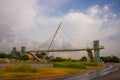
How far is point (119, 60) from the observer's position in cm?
16138

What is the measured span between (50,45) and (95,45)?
39.6 meters

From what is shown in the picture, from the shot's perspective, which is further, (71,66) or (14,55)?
(14,55)

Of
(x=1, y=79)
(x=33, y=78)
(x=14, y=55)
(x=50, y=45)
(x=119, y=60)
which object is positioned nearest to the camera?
(x=1, y=79)

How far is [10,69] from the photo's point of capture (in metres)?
35.2

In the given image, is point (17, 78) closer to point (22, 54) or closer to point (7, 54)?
point (22, 54)

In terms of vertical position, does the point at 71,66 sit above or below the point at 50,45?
A: below

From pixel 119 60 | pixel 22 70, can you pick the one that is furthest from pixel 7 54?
pixel 22 70

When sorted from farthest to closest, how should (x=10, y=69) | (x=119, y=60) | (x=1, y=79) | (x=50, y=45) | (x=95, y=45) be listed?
1. (x=119, y=60)
2. (x=50, y=45)
3. (x=95, y=45)
4. (x=10, y=69)
5. (x=1, y=79)

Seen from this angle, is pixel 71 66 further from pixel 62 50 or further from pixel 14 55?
pixel 14 55

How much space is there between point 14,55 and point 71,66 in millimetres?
130662

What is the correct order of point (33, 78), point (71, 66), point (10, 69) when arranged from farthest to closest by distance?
point (71, 66) < point (10, 69) < point (33, 78)

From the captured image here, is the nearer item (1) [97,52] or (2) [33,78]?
(2) [33,78]

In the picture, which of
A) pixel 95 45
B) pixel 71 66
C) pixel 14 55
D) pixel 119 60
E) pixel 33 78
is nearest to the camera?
pixel 33 78

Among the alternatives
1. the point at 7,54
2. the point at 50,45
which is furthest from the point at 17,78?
the point at 7,54
